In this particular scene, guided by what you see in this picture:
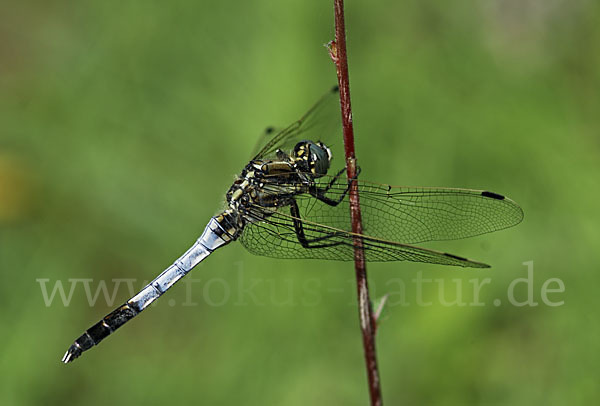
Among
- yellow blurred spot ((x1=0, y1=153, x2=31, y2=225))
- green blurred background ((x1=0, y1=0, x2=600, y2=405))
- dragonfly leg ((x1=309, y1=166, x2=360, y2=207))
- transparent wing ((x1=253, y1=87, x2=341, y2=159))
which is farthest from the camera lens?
yellow blurred spot ((x1=0, y1=153, x2=31, y2=225))

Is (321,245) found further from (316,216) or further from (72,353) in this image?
(72,353)

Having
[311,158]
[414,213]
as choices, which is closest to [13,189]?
[311,158]

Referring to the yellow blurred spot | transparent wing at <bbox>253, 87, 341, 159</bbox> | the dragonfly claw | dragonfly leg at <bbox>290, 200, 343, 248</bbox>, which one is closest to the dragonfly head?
dragonfly leg at <bbox>290, 200, 343, 248</bbox>

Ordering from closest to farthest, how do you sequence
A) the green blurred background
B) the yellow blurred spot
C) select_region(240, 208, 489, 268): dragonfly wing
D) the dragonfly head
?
select_region(240, 208, 489, 268): dragonfly wing → the dragonfly head → the green blurred background → the yellow blurred spot

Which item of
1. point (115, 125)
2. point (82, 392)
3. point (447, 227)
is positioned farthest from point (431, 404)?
point (115, 125)

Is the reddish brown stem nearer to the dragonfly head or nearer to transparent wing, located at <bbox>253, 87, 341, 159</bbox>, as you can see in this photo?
the dragonfly head

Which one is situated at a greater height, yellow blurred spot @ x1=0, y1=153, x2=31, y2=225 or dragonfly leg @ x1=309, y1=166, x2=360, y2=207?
yellow blurred spot @ x1=0, y1=153, x2=31, y2=225

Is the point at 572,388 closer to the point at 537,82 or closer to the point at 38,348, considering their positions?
the point at 537,82

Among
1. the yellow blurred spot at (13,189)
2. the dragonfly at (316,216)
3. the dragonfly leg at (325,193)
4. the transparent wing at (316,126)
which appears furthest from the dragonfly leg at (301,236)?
the yellow blurred spot at (13,189)

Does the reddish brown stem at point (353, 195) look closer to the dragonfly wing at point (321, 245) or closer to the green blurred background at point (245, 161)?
the dragonfly wing at point (321, 245)
